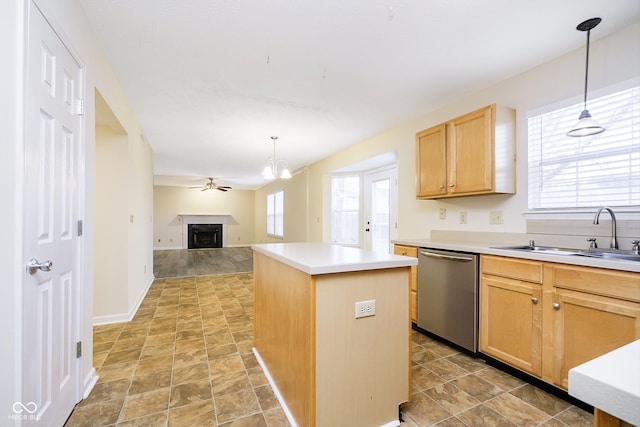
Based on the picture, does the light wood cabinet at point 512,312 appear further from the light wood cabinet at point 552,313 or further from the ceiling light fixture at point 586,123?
the ceiling light fixture at point 586,123

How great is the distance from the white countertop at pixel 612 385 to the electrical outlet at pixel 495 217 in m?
2.42

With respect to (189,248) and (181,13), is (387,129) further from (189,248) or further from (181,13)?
(189,248)

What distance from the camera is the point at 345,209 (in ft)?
19.0

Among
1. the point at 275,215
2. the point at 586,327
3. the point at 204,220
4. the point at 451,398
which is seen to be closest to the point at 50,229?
the point at 451,398

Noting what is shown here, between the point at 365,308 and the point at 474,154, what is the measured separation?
186 centimetres

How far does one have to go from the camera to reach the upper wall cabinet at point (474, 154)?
242 cm

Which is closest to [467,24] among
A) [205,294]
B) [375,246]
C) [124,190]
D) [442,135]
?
[442,135]

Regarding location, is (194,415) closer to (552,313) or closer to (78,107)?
(78,107)

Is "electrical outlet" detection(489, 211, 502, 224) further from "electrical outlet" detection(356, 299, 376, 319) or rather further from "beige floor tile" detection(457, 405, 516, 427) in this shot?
"electrical outlet" detection(356, 299, 376, 319)

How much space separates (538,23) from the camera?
187 centimetres

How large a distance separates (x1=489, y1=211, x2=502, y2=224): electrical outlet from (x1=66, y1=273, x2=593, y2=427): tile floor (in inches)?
48.4

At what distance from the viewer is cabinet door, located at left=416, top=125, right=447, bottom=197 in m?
2.86

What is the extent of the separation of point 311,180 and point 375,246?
7.58 ft

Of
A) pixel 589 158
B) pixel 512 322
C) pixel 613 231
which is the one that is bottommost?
pixel 512 322
